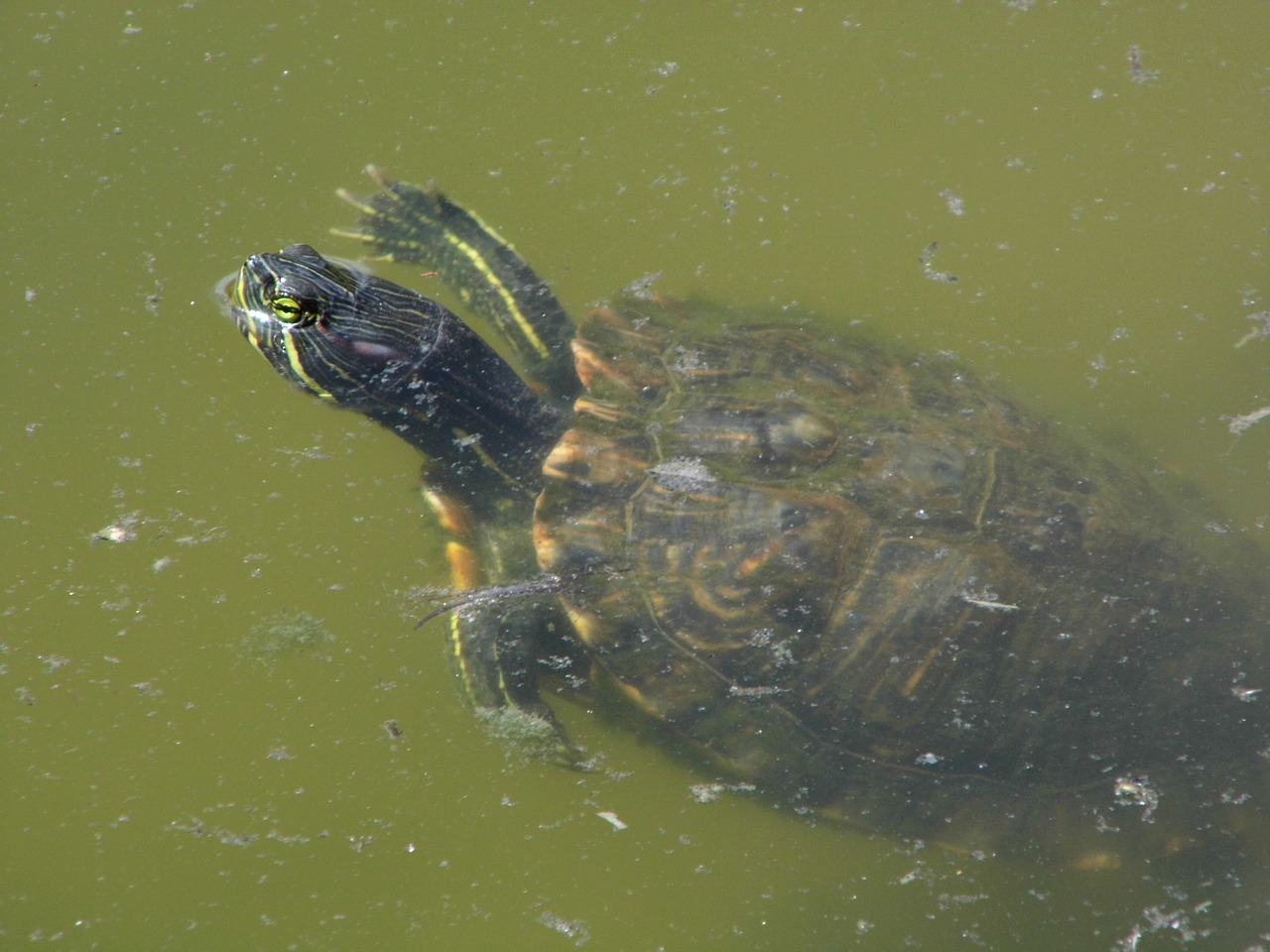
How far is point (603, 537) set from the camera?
319 centimetres

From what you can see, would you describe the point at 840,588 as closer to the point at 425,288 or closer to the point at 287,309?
the point at 287,309

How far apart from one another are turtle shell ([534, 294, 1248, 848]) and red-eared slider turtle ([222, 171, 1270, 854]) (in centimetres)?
1

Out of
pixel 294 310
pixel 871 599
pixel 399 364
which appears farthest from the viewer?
pixel 399 364

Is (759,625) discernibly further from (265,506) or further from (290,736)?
(265,506)

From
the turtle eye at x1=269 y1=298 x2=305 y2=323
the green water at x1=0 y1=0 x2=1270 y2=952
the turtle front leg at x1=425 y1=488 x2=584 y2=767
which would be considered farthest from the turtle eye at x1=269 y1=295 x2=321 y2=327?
the turtle front leg at x1=425 y1=488 x2=584 y2=767

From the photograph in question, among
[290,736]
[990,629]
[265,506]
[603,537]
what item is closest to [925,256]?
[990,629]

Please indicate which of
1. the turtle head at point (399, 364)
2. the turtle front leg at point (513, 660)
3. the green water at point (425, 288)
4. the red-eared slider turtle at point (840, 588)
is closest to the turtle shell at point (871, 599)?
the red-eared slider turtle at point (840, 588)

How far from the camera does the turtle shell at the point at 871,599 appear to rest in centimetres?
306

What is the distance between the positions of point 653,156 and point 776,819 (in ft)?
11.1

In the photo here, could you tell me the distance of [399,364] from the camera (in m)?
3.44

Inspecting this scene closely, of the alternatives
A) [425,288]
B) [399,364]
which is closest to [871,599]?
[399,364]

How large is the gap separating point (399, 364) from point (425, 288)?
46.8 inches

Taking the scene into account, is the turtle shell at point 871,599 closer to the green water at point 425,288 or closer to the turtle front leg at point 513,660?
the turtle front leg at point 513,660

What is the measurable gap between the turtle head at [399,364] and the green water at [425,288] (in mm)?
389
